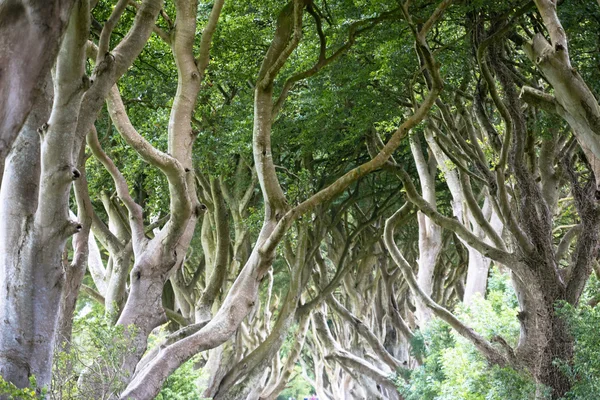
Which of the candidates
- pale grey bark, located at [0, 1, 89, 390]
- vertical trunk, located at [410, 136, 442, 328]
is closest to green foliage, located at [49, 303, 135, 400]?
pale grey bark, located at [0, 1, 89, 390]

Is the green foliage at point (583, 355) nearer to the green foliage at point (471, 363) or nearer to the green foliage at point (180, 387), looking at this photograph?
the green foliage at point (471, 363)

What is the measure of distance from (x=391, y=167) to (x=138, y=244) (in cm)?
587

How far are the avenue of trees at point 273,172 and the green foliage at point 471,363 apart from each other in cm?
4

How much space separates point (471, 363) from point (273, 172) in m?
5.17

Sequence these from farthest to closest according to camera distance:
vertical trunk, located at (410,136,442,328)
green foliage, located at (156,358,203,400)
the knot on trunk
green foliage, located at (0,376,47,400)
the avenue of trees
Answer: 1. vertical trunk, located at (410,136,442,328)
2. green foliage, located at (156,358,203,400)
3. the knot on trunk
4. the avenue of trees
5. green foliage, located at (0,376,47,400)

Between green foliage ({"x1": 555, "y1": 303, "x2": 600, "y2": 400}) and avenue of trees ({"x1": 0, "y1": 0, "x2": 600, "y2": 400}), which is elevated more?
avenue of trees ({"x1": 0, "y1": 0, "x2": 600, "y2": 400})

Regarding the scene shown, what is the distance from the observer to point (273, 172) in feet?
32.7

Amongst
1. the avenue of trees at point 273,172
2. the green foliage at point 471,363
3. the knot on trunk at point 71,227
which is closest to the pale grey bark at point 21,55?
the avenue of trees at point 273,172

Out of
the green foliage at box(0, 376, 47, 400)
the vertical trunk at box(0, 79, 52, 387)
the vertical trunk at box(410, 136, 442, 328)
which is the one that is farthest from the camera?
the vertical trunk at box(410, 136, 442, 328)

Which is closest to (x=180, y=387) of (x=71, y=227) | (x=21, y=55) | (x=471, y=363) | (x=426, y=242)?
(x=471, y=363)

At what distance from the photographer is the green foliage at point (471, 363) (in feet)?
37.0

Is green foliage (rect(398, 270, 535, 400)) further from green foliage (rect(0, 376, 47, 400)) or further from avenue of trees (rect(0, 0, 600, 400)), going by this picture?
green foliage (rect(0, 376, 47, 400))

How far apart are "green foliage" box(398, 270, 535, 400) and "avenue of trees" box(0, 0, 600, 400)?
0.04m

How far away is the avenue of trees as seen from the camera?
6.46m
